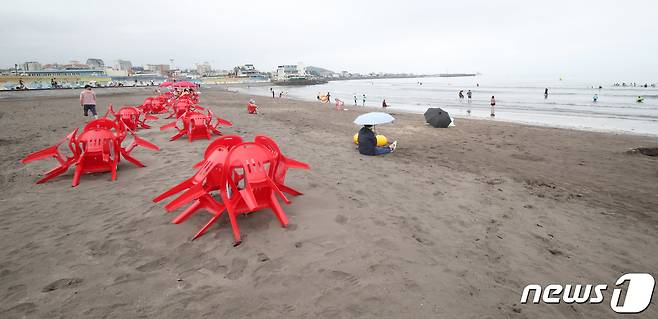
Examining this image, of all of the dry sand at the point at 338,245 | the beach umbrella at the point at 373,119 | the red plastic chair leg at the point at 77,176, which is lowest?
the dry sand at the point at 338,245

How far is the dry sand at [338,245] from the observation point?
276 centimetres

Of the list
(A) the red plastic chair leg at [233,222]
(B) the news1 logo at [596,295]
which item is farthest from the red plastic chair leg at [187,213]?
(B) the news1 logo at [596,295]

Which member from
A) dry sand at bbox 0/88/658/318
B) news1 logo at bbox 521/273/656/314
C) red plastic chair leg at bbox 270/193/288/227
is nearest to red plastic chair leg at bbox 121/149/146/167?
dry sand at bbox 0/88/658/318

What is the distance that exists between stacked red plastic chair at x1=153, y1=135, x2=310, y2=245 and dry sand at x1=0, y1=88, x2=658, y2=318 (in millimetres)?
211

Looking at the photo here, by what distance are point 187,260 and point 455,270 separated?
9.66 feet

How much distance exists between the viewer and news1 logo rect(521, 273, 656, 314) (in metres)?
2.96

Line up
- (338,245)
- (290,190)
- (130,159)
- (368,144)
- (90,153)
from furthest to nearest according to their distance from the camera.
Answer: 1. (368,144)
2. (130,159)
3. (90,153)
4. (290,190)
5. (338,245)

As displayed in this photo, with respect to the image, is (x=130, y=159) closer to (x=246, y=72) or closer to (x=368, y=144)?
(x=368, y=144)

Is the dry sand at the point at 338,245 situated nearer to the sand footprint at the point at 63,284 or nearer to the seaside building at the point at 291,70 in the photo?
the sand footprint at the point at 63,284

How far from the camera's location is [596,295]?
3.10 meters

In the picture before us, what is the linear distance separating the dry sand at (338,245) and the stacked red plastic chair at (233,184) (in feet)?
0.69

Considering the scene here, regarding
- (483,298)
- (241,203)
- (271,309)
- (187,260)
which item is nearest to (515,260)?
(483,298)

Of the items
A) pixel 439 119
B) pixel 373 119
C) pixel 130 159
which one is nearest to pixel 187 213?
pixel 130 159

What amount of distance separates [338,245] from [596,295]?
8.88 ft
